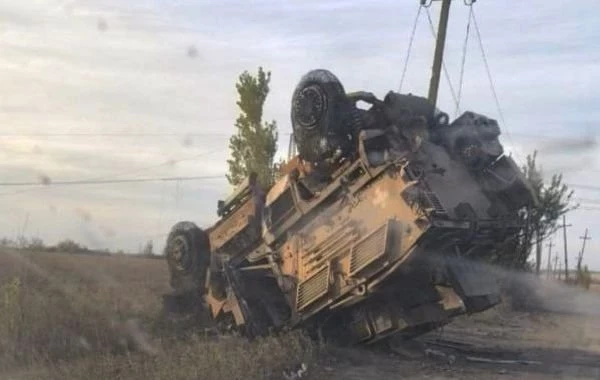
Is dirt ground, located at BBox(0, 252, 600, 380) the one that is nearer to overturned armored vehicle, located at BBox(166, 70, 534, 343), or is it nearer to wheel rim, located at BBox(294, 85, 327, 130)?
overturned armored vehicle, located at BBox(166, 70, 534, 343)

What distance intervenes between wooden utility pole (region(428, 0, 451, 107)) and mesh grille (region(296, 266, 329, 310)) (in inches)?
478

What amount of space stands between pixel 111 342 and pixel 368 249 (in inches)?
191

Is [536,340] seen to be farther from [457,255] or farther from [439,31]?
[439,31]

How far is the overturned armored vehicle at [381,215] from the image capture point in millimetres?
13078

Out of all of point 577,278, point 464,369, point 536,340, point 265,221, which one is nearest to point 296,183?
point 265,221

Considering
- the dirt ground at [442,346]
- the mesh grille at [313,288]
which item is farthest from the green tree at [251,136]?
the mesh grille at [313,288]

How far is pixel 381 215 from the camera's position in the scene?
43.5 feet

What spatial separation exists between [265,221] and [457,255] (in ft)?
11.6

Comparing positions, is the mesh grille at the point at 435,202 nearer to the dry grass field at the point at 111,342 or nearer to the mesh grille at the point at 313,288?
the mesh grille at the point at 313,288

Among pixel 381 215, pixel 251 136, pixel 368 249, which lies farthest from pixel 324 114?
pixel 251 136

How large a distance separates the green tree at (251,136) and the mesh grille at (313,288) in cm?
1036

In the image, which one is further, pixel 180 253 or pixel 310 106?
pixel 180 253

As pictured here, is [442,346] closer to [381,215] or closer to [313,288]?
[313,288]

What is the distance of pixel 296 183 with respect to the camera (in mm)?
15062
